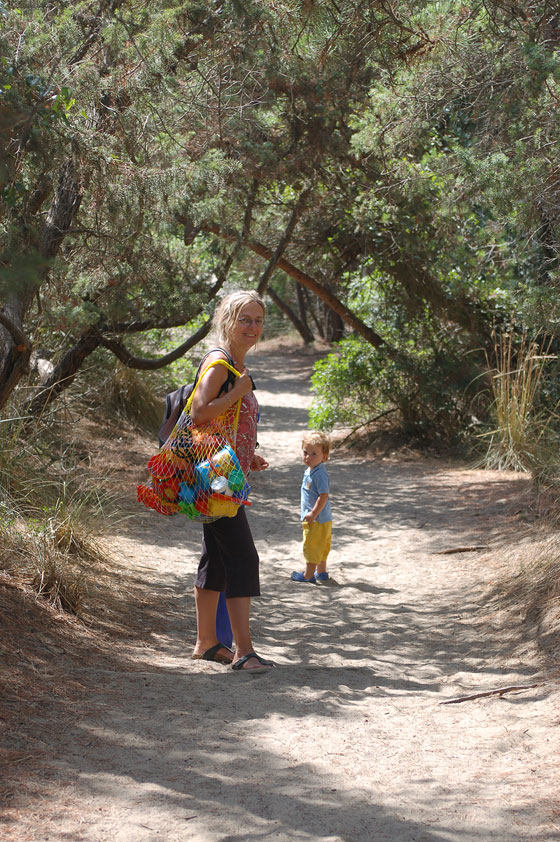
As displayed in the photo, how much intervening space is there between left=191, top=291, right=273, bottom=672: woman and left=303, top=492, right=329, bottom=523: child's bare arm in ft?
6.27

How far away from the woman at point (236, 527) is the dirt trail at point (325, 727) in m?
0.28

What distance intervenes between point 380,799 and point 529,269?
759 centimetres

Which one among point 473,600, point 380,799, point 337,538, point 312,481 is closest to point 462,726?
point 380,799

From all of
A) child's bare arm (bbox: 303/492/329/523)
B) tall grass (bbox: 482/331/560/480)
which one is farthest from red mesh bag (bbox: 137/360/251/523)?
tall grass (bbox: 482/331/560/480)

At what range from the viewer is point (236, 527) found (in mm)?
4219

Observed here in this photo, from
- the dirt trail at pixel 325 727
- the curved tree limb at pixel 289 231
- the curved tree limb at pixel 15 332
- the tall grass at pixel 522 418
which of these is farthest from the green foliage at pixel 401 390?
the curved tree limb at pixel 15 332

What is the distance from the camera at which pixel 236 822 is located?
2707 millimetres

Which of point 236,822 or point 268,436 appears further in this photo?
point 268,436

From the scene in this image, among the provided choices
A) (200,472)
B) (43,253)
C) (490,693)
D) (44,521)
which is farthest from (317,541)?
(43,253)

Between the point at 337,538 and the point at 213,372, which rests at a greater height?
the point at 213,372

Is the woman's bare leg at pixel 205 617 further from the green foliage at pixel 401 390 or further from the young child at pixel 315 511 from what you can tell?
the green foliage at pixel 401 390

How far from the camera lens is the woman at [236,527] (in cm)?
407

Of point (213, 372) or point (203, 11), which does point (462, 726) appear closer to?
point (213, 372)

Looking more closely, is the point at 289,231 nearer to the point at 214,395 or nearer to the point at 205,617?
the point at 214,395
